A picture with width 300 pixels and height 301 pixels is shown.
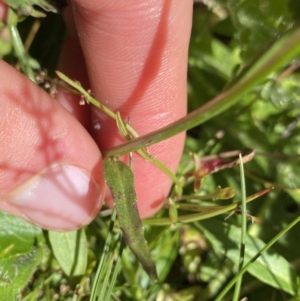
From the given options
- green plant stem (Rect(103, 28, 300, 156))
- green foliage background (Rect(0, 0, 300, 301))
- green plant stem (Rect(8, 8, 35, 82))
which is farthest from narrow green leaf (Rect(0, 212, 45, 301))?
green plant stem (Rect(103, 28, 300, 156))

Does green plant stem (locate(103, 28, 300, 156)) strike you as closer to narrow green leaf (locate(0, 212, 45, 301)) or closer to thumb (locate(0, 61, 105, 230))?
thumb (locate(0, 61, 105, 230))

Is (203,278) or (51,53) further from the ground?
(51,53)

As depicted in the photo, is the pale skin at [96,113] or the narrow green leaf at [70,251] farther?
the narrow green leaf at [70,251]

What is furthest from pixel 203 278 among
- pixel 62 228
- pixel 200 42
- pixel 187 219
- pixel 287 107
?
pixel 200 42

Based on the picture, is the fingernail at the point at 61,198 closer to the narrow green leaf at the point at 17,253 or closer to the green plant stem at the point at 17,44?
the narrow green leaf at the point at 17,253

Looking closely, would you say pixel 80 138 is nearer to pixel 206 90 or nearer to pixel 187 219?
pixel 187 219

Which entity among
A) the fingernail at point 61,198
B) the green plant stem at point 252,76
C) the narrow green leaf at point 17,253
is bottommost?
the narrow green leaf at point 17,253

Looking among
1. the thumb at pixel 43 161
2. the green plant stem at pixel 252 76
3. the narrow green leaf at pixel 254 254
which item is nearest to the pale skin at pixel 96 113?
the thumb at pixel 43 161
